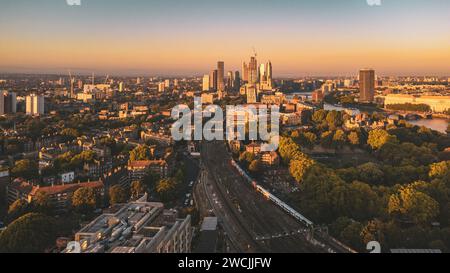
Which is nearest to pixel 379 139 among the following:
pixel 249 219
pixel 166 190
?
pixel 249 219

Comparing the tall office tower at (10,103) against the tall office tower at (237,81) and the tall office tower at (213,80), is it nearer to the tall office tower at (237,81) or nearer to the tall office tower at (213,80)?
the tall office tower at (213,80)

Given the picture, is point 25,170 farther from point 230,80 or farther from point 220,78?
point 230,80

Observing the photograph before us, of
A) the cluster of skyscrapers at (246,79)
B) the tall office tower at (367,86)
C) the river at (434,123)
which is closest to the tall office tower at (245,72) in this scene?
the cluster of skyscrapers at (246,79)

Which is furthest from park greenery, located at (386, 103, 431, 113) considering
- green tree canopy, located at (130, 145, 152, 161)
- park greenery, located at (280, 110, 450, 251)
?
green tree canopy, located at (130, 145, 152, 161)

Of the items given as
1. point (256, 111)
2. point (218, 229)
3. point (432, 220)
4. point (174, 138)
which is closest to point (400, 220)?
point (432, 220)

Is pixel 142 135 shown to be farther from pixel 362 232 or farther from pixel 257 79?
pixel 257 79
